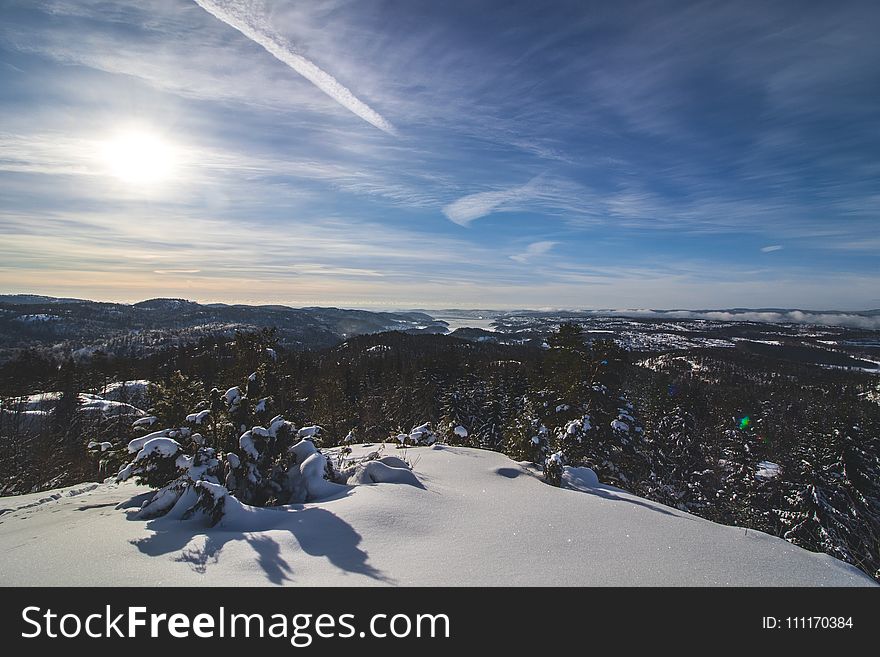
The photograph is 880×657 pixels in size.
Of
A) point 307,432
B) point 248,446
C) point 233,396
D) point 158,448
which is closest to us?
point 158,448

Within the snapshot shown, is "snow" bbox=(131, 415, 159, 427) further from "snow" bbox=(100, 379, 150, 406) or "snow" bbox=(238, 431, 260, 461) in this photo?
"snow" bbox=(100, 379, 150, 406)

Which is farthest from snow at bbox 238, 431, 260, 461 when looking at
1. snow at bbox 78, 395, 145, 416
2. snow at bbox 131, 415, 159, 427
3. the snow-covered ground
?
snow at bbox 78, 395, 145, 416

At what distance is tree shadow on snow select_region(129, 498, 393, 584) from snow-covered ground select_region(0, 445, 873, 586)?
0.02 metres

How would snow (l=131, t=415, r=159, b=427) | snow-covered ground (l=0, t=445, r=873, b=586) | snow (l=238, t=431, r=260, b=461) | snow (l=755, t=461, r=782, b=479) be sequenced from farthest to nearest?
1. snow (l=755, t=461, r=782, b=479)
2. snow (l=131, t=415, r=159, b=427)
3. snow (l=238, t=431, r=260, b=461)
4. snow-covered ground (l=0, t=445, r=873, b=586)

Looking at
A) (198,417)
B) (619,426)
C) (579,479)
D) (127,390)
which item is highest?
(198,417)

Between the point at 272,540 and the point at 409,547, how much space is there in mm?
1875

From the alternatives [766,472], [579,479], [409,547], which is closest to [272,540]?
[409,547]

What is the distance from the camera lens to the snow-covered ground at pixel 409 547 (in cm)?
429

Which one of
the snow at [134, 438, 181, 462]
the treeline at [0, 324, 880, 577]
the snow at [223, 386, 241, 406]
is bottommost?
the treeline at [0, 324, 880, 577]

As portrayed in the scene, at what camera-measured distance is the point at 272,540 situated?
5.22 m

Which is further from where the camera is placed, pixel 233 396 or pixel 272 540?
pixel 233 396

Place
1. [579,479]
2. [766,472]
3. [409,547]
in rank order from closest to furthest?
[409,547] → [579,479] → [766,472]

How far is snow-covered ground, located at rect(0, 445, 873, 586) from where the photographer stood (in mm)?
4293

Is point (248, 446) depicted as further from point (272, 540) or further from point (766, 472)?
point (766, 472)
